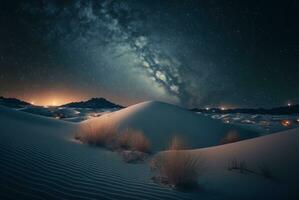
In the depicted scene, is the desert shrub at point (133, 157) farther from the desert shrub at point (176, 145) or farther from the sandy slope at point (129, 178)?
the desert shrub at point (176, 145)

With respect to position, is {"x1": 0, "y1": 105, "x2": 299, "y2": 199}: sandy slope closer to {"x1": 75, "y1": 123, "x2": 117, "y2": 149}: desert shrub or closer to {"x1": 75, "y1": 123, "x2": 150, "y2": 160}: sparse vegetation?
{"x1": 75, "y1": 123, "x2": 150, "y2": 160}: sparse vegetation

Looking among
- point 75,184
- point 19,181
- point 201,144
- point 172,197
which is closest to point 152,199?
point 172,197

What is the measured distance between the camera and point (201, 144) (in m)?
10.8

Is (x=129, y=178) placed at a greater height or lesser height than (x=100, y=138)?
lesser

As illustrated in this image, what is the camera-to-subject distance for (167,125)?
12.2m

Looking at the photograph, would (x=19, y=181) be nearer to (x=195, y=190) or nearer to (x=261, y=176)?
(x=195, y=190)

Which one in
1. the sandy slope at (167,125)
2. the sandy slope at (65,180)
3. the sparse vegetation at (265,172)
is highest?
the sandy slope at (167,125)

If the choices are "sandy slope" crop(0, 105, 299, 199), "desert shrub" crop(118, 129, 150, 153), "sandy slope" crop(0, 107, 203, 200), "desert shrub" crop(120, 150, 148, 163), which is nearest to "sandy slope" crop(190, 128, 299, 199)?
"sandy slope" crop(0, 105, 299, 199)

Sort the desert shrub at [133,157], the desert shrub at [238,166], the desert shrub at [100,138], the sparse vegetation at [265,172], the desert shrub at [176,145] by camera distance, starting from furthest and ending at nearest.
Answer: the desert shrub at [100,138] < the desert shrub at [176,145] < the desert shrub at [133,157] < the desert shrub at [238,166] < the sparse vegetation at [265,172]

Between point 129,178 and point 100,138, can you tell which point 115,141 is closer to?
point 100,138

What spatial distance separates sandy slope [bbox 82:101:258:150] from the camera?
10.7m

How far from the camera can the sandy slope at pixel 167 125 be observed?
10.7m

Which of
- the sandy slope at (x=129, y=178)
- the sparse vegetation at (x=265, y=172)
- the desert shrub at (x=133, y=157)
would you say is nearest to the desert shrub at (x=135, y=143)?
the desert shrub at (x=133, y=157)

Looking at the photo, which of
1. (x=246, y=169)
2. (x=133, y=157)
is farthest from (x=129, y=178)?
(x=246, y=169)
